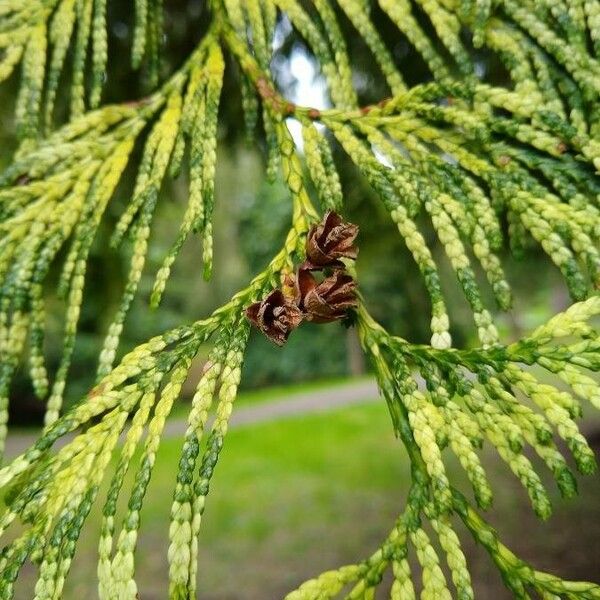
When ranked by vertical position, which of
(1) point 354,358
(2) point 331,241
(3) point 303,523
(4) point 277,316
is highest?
(1) point 354,358

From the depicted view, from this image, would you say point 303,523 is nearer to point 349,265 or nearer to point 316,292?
point 349,265

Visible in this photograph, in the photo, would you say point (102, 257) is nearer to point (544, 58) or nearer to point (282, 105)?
point (282, 105)

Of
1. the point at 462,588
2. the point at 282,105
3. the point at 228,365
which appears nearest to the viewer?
the point at 462,588

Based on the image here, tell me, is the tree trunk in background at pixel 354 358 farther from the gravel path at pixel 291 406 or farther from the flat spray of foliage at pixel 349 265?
the flat spray of foliage at pixel 349 265

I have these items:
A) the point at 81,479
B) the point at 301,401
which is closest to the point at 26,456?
the point at 81,479

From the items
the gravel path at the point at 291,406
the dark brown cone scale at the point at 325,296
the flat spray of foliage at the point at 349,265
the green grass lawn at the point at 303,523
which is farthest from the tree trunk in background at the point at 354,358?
the dark brown cone scale at the point at 325,296

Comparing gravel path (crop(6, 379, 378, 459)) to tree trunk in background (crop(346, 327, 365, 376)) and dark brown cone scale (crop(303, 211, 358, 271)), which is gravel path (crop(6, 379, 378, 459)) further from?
dark brown cone scale (crop(303, 211, 358, 271))

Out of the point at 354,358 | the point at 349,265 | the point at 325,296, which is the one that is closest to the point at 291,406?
the point at 354,358

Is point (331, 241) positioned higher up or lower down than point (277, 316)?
higher up
